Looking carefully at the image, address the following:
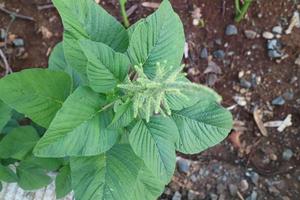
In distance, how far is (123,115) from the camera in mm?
1131

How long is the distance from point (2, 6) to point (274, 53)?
50.4 inches

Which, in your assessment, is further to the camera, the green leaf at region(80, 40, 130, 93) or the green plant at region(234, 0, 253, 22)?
the green plant at region(234, 0, 253, 22)

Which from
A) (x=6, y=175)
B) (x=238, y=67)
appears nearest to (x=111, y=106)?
(x=6, y=175)

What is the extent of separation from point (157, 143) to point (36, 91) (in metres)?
0.34

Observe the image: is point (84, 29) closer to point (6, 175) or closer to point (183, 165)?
point (6, 175)

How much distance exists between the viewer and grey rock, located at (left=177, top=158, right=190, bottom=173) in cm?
219

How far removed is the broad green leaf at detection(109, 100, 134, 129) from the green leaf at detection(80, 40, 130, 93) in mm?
57

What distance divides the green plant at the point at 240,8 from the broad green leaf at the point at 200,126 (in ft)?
3.37

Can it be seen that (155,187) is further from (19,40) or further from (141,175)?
(19,40)

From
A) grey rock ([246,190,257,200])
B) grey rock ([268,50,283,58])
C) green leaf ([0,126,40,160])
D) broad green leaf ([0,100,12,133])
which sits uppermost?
broad green leaf ([0,100,12,133])

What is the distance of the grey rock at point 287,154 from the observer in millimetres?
2236

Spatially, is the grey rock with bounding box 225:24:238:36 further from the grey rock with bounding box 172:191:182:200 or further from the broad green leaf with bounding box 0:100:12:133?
the broad green leaf with bounding box 0:100:12:133

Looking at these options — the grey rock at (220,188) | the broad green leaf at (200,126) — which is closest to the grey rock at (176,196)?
the grey rock at (220,188)

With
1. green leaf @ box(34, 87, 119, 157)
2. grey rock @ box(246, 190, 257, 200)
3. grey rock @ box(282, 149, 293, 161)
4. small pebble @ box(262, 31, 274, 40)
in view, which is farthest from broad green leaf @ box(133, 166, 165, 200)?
small pebble @ box(262, 31, 274, 40)
